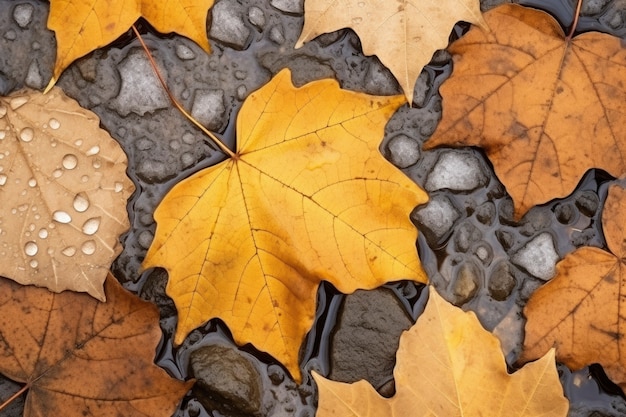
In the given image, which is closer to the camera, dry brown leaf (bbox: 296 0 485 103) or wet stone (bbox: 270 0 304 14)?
dry brown leaf (bbox: 296 0 485 103)

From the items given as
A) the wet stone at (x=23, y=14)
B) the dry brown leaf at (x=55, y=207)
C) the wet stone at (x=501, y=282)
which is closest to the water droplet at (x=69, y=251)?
the dry brown leaf at (x=55, y=207)

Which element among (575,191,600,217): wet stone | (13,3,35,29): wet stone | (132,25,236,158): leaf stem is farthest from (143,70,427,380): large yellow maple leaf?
(13,3,35,29): wet stone

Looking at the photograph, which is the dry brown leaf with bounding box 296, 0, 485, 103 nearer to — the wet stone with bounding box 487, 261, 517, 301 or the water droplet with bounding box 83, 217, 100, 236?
the wet stone with bounding box 487, 261, 517, 301

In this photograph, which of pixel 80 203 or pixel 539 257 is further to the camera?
pixel 539 257

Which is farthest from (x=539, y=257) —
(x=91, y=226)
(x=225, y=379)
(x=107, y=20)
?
(x=107, y=20)

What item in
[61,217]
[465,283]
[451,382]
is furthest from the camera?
[465,283]

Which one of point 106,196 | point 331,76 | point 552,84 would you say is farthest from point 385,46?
point 106,196

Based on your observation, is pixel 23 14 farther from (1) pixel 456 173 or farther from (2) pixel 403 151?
(1) pixel 456 173
